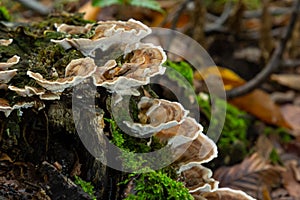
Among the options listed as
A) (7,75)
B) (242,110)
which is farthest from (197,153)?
(242,110)

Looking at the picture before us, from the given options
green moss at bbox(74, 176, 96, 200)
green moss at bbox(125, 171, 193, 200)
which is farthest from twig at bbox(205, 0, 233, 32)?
green moss at bbox(74, 176, 96, 200)

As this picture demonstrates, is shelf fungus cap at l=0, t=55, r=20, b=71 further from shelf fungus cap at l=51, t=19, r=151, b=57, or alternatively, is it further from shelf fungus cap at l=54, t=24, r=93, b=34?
shelf fungus cap at l=54, t=24, r=93, b=34

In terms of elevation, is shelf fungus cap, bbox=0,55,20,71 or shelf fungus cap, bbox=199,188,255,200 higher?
shelf fungus cap, bbox=0,55,20,71

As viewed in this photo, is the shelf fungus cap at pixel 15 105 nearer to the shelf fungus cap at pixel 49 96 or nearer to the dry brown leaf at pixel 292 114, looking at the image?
the shelf fungus cap at pixel 49 96

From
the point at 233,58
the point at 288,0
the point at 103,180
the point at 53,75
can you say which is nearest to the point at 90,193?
the point at 103,180

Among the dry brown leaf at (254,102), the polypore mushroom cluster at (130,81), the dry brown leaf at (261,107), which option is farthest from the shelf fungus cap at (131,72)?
the dry brown leaf at (261,107)

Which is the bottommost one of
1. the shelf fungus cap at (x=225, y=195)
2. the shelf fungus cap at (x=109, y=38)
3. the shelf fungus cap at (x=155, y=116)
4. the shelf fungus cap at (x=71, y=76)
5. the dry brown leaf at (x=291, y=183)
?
the dry brown leaf at (x=291, y=183)

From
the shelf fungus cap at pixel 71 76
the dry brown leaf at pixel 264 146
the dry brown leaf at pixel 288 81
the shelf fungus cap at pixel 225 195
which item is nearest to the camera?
the shelf fungus cap at pixel 71 76
